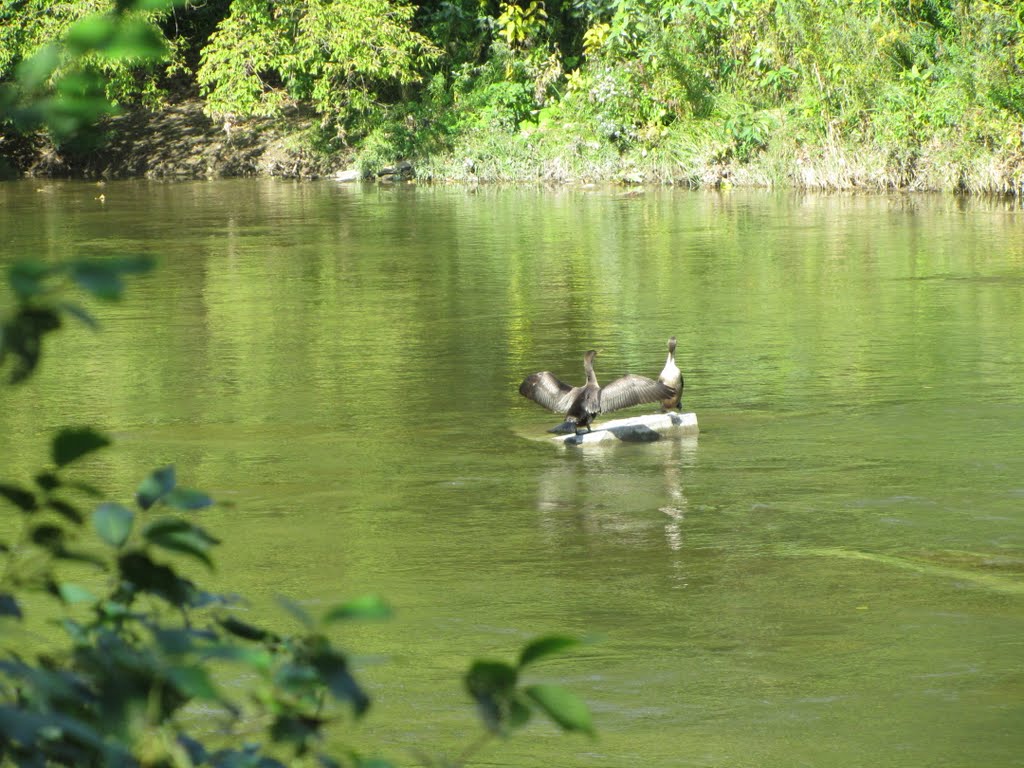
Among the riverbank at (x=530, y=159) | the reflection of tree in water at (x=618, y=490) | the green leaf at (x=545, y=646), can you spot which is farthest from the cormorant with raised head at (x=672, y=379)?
the riverbank at (x=530, y=159)

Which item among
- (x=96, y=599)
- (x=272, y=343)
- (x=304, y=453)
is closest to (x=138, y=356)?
(x=272, y=343)

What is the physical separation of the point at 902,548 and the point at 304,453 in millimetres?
3193

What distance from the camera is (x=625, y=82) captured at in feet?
87.6

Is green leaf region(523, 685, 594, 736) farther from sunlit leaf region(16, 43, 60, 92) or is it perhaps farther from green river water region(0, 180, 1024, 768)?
sunlit leaf region(16, 43, 60, 92)

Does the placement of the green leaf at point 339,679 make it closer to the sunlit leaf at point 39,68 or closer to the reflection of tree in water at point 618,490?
the sunlit leaf at point 39,68

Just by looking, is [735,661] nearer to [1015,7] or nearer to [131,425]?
[131,425]

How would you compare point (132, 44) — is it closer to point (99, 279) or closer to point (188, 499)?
point (99, 279)

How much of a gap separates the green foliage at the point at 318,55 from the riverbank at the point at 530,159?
1.00m

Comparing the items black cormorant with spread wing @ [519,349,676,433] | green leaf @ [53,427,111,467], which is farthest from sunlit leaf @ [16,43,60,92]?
black cormorant with spread wing @ [519,349,676,433]

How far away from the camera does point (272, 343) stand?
1172cm

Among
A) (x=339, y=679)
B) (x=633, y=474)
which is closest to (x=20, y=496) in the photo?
(x=339, y=679)

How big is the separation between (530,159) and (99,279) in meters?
26.3

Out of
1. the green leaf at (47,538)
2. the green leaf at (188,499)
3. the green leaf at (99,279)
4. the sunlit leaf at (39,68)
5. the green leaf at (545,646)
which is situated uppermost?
the sunlit leaf at (39,68)

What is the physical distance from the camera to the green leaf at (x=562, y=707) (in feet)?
4.90
